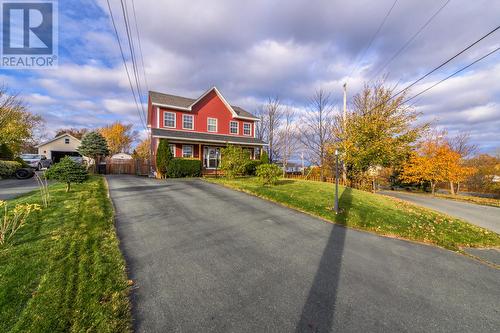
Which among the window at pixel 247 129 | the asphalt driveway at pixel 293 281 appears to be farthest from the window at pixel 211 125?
the asphalt driveway at pixel 293 281

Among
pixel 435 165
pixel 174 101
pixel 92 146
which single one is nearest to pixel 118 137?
pixel 92 146

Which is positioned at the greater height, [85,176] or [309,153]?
[309,153]

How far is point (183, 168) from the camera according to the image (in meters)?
17.1

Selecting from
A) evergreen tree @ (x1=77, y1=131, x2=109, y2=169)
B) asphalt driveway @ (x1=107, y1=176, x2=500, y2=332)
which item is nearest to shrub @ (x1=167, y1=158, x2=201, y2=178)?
asphalt driveway @ (x1=107, y1=176, x2=500, y2=332)

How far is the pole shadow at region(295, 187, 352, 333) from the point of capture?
2.45 metres

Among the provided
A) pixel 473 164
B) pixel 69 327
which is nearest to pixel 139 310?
pixel 69 327

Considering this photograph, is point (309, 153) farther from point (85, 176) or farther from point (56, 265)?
point (56, 265)

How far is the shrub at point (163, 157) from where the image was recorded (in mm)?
16562

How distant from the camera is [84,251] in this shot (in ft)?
12.7

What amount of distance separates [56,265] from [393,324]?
15.9 ft

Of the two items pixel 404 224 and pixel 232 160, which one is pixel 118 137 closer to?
pixel 232 160

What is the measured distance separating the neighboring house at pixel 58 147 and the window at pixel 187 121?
29.7 m

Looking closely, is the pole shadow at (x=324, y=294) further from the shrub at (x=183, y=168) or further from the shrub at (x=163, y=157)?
the shrub at (x=163, y=157)

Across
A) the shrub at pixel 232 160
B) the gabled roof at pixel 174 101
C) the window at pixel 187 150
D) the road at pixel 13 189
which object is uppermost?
the gabled roof at pixel 174 101
